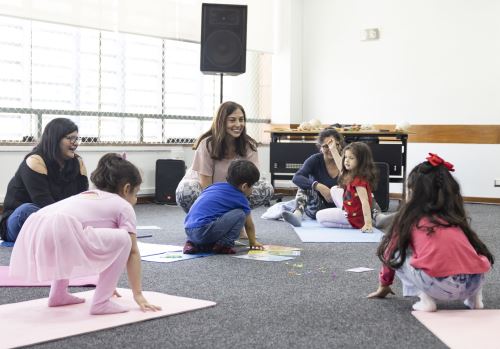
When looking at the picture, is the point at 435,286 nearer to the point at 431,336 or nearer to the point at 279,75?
the point at 431,336

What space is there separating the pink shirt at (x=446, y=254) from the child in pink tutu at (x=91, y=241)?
35.9 inches

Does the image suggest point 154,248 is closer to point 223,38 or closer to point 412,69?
point 223,38

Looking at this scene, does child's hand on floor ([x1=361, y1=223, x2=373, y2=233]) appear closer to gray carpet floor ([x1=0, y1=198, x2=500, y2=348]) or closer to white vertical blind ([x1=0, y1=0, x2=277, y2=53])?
gray carpet floor ([x1=0, y1=198, x2=500, y2=348])

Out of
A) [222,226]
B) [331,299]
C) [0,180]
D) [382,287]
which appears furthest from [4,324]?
[0,180]

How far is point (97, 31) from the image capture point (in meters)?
6.57

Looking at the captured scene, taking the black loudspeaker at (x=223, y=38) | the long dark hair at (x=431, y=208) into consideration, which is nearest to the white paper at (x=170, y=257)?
the long dark hair at (x=431, y=208)

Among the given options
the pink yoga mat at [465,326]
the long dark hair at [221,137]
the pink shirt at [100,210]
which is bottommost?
the pink yoga mat at [465,326]

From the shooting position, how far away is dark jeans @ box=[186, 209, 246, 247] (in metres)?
3.70

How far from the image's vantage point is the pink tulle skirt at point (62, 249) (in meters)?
2.24

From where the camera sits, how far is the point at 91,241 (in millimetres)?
2275

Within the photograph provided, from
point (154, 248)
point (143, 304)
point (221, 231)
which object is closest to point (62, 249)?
point (143, 304)

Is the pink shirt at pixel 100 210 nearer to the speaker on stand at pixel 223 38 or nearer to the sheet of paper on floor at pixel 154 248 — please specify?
the sheet of paper on floor at pixel 154 248

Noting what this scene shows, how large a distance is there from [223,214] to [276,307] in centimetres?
128

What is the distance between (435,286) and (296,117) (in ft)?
20.0
